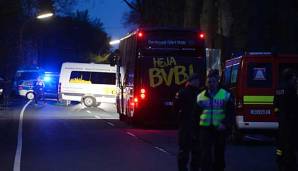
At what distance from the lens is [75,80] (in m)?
41.4

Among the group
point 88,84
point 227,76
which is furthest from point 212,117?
point 88,84

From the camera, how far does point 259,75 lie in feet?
64.5

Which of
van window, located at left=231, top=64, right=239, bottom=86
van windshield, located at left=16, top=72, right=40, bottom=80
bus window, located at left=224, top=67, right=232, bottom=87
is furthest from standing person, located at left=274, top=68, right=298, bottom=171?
van windshield, located at left=16, top=72, right=40, bottom=80

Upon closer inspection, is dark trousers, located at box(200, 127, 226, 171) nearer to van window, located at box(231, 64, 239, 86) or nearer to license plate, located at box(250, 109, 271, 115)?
license plate, located at box(250, 109, 271, 115)

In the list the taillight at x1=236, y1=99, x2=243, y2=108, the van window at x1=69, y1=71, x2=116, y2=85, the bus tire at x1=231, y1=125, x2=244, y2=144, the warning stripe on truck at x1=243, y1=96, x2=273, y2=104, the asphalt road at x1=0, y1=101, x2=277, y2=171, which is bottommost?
the asphalt road at x1=0, y1=101, x2=277, y2=171

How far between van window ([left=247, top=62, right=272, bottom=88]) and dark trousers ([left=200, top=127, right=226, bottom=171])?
7917 mm

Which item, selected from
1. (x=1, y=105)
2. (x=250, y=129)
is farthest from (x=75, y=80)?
(x=250, y=129)

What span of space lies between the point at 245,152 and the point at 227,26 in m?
14.7

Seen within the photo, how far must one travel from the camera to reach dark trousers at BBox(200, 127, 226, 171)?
38.0ft

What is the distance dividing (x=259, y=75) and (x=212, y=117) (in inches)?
326

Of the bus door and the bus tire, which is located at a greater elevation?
the bus door

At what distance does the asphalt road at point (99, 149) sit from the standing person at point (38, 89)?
18.0 metres

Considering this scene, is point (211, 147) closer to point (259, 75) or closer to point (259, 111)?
point (259, 111)

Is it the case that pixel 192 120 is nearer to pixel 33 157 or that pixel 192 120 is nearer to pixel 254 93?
pixel 33 157
